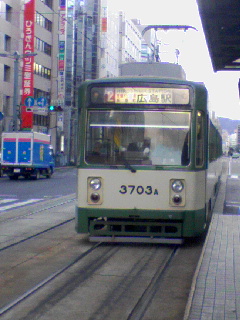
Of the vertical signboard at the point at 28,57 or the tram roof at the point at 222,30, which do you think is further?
the vertical signboard at the point at 28,57

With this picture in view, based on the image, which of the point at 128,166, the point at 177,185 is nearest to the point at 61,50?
the point at 128,166

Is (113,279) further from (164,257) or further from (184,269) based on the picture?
(164,257)

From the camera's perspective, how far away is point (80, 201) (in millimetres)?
10766

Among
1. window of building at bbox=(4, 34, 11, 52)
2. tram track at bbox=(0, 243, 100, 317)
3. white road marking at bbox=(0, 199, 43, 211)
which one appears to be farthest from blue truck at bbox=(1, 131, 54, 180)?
tram track at bbox=(0, 243, 100, 317)

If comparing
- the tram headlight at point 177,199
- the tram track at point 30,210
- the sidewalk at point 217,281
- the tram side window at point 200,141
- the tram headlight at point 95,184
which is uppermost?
the tram side window at point 200,141

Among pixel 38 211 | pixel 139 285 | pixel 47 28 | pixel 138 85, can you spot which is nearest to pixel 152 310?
pixel 139 285

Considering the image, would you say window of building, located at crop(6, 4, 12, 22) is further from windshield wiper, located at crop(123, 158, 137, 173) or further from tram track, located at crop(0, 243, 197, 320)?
tram track, located at crop(0, 243, 197, 320)

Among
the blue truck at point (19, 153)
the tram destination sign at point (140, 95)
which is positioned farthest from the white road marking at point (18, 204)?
the blue truck at point (19, 153)

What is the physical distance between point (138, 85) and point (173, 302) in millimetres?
4800

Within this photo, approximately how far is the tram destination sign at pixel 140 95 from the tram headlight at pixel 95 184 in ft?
4.69

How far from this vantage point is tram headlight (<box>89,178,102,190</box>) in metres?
10.7

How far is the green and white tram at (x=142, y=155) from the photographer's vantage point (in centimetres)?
1059

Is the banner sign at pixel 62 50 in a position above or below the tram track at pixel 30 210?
above

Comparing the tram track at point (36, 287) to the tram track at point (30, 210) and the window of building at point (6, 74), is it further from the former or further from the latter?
the window of building at point (6, 74)
